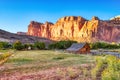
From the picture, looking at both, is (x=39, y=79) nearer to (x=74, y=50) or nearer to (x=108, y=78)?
(x=108, y=78)

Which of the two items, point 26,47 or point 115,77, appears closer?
point 115,77

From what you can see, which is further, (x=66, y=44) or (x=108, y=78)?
(x=66, y=44)

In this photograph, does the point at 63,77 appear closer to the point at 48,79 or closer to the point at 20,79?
the point at 48,79

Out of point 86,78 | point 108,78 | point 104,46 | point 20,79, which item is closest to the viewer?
point 108,78

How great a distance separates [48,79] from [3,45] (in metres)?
80.4

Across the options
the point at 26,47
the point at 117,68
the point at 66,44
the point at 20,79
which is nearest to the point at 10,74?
the point at 20,79

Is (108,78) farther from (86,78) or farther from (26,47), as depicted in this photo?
(26,47)

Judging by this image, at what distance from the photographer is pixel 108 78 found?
64.2 feet

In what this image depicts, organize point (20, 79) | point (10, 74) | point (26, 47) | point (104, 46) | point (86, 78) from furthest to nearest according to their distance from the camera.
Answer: point (104, 46) < point (26, 47) < point (10, 74) < point (20, 79) < point (86, 78)

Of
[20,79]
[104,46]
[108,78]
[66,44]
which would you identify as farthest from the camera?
[104,46]

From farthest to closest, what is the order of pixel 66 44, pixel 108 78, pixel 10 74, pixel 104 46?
pixel 104 46
pixel 66 44
pixel 10 74
pixel 108 78

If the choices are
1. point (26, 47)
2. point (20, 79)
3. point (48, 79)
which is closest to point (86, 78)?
point (48, 79)

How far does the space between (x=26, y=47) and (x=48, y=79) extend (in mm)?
76840

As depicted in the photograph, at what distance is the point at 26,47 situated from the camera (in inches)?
3994
